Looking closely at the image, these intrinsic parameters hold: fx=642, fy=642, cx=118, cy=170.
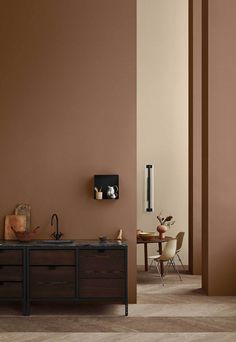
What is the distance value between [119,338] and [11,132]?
9.88ft

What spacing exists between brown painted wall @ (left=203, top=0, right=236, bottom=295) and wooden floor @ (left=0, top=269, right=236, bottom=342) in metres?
0.64

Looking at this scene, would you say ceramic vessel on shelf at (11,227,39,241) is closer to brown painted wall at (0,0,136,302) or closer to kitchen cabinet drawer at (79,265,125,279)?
brown painted wall at (0,0,136,302)

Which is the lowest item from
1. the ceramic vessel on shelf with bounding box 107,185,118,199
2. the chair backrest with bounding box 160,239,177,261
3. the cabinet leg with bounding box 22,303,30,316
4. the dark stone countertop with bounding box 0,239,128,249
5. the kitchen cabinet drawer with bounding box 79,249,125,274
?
the cabinet leg with bounding box 22,303,30,316

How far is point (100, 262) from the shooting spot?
7254 millimetres

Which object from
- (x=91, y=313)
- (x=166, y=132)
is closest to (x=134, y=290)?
(x=91, y=313)

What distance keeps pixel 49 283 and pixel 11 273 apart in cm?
44

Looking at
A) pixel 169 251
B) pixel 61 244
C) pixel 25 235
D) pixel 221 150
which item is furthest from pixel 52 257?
pixel 169 251

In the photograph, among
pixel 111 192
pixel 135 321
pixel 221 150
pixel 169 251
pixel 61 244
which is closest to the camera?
pixel 135 321

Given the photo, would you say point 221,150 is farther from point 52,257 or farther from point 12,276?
point 12,276

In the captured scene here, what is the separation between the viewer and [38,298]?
23.6 feet

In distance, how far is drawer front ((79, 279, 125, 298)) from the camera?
284 inches

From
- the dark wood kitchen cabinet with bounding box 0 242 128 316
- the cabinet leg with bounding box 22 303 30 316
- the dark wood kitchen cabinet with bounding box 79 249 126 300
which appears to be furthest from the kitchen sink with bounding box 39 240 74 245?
the cabinet leg with bounding box 22 303 30 316

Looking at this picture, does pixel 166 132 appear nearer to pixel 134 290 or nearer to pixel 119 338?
pixel 134 290

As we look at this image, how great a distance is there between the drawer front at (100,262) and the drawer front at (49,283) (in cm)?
22
